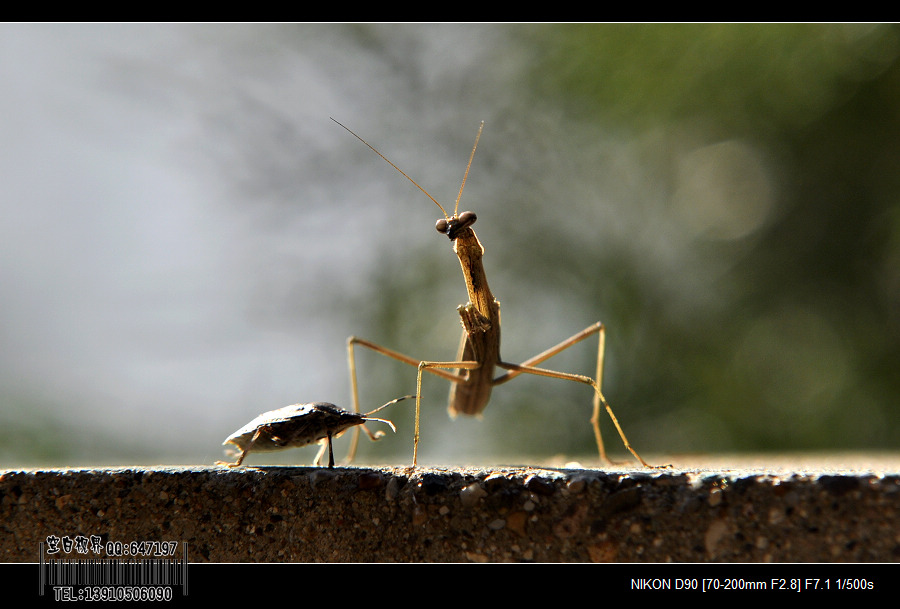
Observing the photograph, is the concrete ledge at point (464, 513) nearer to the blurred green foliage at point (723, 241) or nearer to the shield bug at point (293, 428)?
the shield bug at point (293, 428)

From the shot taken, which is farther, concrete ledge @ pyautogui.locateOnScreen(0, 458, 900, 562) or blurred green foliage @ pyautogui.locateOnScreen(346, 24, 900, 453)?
blurred green foliage @ pyautogui.locateOnScreen(346, 24, 900, 453)
